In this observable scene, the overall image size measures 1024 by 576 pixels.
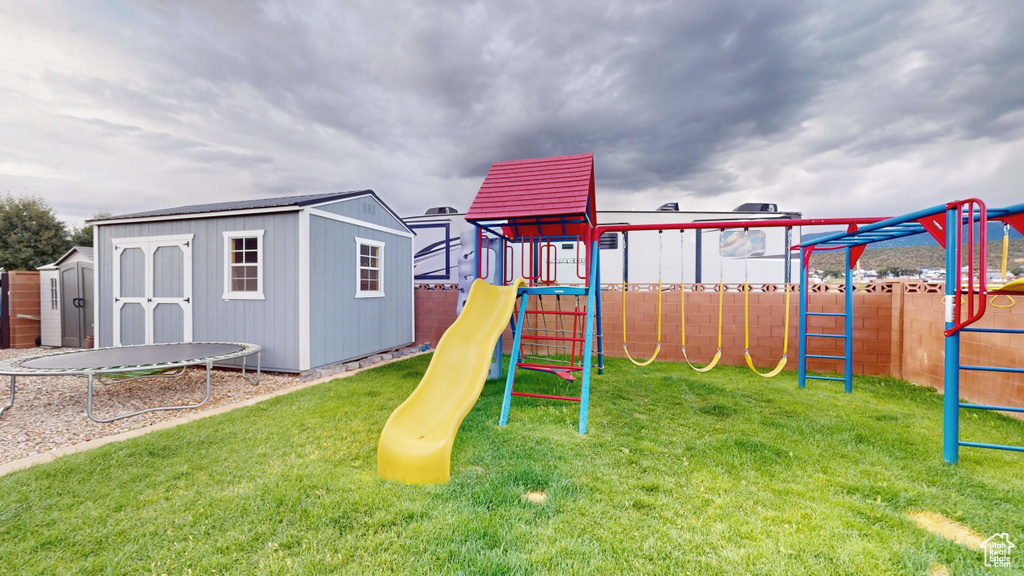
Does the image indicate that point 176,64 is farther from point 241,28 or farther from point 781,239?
point 781,239

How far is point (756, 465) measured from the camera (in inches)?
107

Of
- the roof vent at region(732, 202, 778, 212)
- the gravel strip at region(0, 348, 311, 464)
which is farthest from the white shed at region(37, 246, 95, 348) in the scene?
the roof vent at region(732, 202, 778, 212)

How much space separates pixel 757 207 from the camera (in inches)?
376

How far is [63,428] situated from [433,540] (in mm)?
4367

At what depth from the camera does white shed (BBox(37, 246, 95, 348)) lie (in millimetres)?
8359

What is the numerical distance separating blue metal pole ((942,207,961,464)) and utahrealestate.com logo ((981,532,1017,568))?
1.07 meters

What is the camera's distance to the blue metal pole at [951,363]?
271 cm

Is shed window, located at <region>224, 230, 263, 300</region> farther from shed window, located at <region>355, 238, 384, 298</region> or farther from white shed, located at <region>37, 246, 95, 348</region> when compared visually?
white shed, located at <region>37, 246, 95, 348</region>

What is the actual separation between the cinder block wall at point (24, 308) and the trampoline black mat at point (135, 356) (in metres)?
6.08

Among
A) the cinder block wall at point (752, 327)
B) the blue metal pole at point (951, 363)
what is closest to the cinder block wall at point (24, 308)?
the cinder block wall at point (752, 327)

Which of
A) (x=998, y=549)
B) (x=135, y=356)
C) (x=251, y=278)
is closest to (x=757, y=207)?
(x=998, y=549)

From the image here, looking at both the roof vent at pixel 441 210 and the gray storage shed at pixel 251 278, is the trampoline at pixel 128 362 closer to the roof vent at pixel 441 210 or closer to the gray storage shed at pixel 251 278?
the gray storage shed at pixel 251 278

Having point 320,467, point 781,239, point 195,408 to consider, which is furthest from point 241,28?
point 781,239

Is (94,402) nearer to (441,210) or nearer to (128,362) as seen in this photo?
(128,362)
